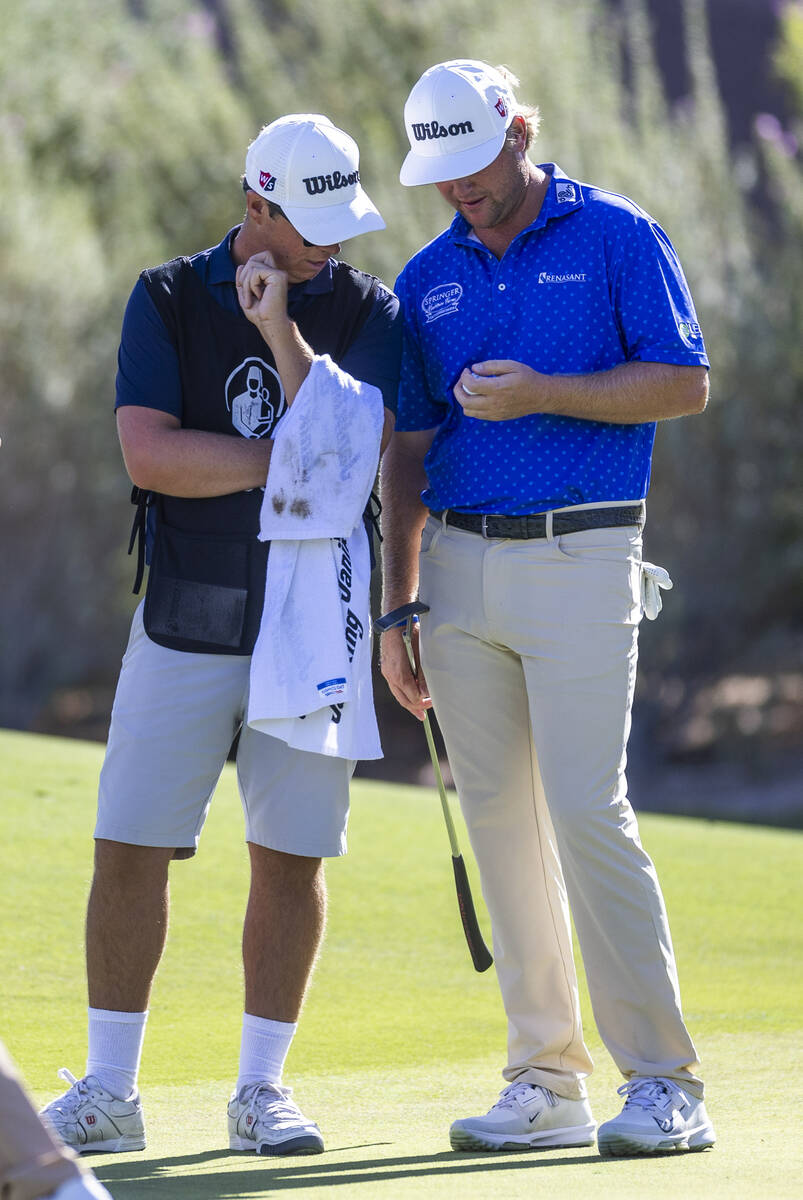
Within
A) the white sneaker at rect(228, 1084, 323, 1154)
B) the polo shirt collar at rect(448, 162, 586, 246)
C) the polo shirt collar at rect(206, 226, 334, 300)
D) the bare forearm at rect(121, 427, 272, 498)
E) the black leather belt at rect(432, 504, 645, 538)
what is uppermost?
the polo shirt collar at rect(448, 162, 586, 246)

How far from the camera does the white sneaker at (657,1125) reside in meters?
3.53

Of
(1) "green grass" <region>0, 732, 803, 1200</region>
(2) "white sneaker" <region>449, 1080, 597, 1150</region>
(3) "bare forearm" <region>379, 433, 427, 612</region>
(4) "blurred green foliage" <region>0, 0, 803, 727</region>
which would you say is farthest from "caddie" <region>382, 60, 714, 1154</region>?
(4) "blurred green foliage" <region>0, 0, 803, 727</region>

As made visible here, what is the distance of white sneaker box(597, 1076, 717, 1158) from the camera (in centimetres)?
353

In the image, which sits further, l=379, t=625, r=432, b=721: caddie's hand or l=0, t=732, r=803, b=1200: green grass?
l=379, t=625, r=432, b=721: caddie's hand

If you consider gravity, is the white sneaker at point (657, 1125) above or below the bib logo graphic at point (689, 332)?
below

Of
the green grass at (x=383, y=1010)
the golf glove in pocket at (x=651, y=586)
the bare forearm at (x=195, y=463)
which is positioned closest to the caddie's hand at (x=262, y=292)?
the bare forearm at (x=195, y=463)

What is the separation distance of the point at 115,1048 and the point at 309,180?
1.89 m

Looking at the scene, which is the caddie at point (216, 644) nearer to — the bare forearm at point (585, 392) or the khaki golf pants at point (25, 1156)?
the bare forearm at point (585, 392)

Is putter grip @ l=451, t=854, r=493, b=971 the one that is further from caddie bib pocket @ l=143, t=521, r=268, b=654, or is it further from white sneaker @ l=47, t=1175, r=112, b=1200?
white sneaker @ l=47, t=1175, r=112, b=1200

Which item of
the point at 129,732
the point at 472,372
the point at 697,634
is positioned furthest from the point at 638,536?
the point at 697,634

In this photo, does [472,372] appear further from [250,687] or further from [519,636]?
[250,687]

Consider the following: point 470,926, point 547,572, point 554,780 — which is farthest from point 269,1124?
point 547,572

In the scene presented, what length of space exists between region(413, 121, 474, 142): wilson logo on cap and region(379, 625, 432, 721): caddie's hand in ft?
3.68

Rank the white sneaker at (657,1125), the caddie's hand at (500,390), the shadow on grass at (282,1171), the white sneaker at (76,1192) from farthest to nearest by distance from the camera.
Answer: the caddie's hand at (500,390)
the white sneaker at (657,1125)
the shadow on grass at (282,1171)
the white sneaker at (76,1192)
